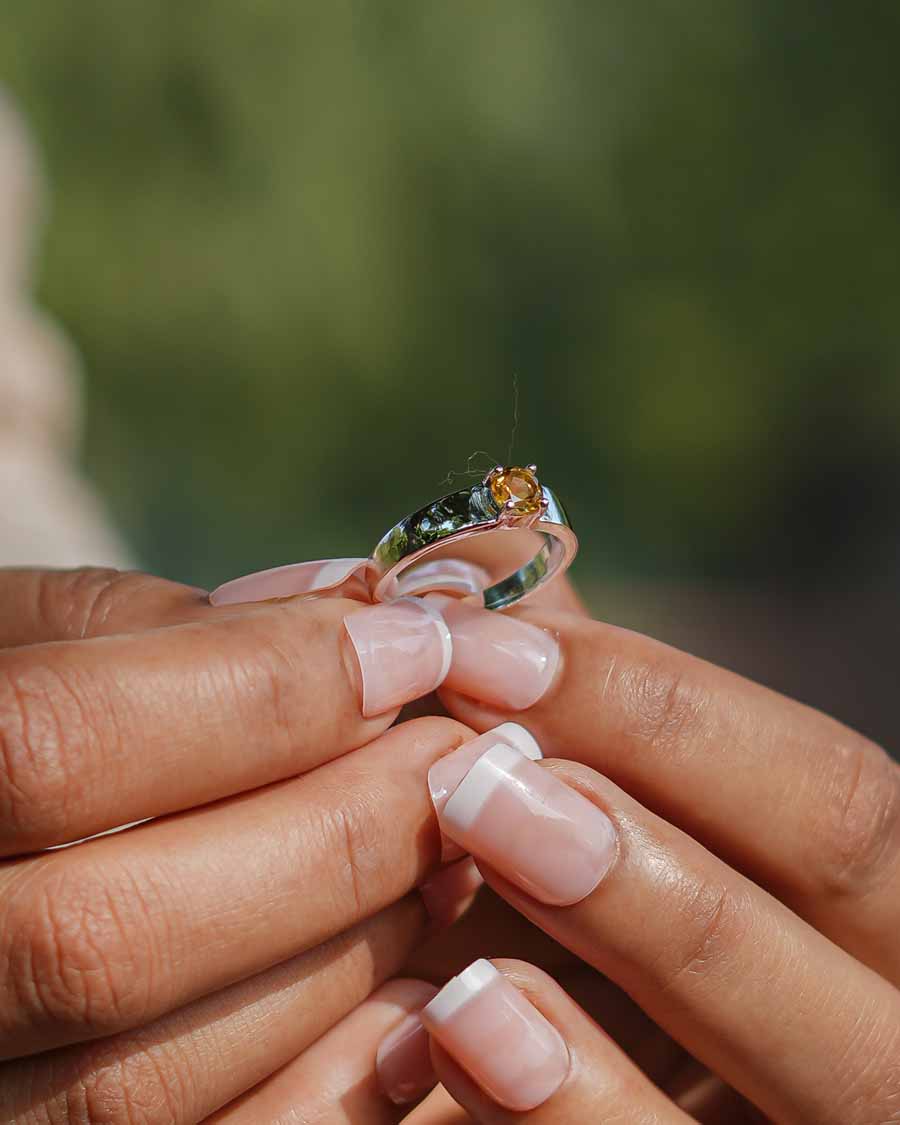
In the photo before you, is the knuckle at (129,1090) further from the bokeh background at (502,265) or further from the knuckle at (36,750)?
the bokeh background at (502,265)

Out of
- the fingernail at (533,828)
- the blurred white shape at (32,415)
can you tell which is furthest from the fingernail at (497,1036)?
the blurred white shape at (32,415)

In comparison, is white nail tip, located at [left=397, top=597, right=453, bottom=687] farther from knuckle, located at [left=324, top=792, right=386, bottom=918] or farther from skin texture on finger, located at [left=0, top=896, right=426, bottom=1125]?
skin texture on finger, located at [left=0, top=896, right=426, bottom=1125]

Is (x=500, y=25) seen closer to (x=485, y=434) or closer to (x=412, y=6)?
(x=412, y=6)

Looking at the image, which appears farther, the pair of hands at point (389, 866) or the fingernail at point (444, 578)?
the fingernail at point (444, 578)

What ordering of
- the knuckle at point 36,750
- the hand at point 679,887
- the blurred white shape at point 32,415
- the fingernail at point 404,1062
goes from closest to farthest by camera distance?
the knuckle at point 36,750 → the hand at point 679,887 → the fingernail at point 404,1062 → the blurred white shape at point 32,415

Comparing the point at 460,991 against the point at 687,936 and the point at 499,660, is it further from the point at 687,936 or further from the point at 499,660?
the point at 499,660

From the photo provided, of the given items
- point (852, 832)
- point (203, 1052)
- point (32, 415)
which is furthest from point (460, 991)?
point (32, 415)

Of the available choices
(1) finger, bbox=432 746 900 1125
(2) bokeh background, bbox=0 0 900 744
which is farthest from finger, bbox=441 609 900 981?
(2) bokeh background, bbox=0 0 900 744
